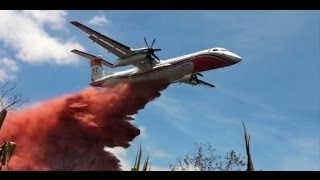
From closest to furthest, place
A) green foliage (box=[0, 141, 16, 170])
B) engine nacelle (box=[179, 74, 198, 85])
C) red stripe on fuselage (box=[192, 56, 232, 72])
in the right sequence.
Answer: green foliage (box=[0, 141, 16, 170])
red stripe on fuselage (box=[192, 56, 232, 72])
engine nacelle (box=[179, 74, 198, 85])

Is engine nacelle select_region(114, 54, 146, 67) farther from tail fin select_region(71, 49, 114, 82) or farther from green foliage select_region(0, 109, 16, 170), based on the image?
green foliage select_region(0, 109, 16, 170)

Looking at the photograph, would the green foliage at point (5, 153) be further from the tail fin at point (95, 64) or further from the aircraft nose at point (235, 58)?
the tail fin at point (95, 64)

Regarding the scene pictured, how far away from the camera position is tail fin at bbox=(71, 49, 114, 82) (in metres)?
55.1

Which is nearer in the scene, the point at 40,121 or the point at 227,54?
the point at 227,54

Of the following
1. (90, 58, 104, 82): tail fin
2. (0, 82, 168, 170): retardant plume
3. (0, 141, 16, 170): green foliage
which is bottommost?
(0, 141, 16, 170): green foliage

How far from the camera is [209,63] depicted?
40.0 m

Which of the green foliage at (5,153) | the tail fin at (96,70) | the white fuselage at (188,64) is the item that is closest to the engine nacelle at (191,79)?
the white fuselage at (188,64)

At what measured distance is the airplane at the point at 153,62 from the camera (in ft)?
131

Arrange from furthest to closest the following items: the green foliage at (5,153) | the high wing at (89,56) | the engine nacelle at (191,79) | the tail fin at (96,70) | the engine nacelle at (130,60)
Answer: the tail fin at (96,70), the high wing at (89,56), the engine nacelle at (191,79), the engine nacelle at (130,60), the green foliage at (5,153)

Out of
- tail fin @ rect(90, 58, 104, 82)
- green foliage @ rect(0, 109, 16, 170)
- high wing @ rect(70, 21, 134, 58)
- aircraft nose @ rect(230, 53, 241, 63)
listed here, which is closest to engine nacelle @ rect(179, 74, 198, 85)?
high wing @ rect(70, 21, 134, 58)
